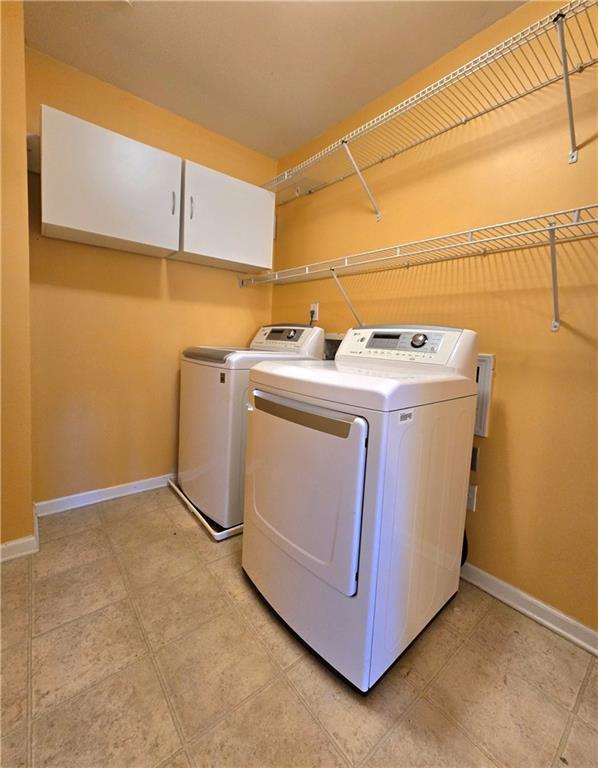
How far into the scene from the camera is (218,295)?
7.72ft

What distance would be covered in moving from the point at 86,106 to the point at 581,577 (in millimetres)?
3154

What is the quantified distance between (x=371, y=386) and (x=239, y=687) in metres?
0.99

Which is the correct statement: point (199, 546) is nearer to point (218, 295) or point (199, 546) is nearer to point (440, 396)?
point (440, 396)

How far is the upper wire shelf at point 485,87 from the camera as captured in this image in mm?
1028

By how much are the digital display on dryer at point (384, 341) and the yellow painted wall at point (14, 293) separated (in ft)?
4.95

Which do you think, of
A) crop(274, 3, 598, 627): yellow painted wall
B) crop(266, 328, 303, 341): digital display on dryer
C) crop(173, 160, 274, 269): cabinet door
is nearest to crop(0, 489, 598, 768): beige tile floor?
crop(274, 3, 598, 627): yellow painted wall

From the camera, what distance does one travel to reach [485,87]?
4.54 ft

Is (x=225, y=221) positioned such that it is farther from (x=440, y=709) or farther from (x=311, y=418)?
(x=440, y=709)

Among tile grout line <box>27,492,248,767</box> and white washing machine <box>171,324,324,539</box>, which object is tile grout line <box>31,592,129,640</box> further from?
white washing machine <box>171,324,324,539</box>

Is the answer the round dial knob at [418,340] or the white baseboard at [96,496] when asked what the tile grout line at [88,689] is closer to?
the white baseboard at [96,496]

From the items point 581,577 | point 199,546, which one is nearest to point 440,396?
point 581,577

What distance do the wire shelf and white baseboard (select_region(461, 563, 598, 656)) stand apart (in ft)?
4.49

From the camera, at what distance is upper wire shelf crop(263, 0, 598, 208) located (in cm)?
103

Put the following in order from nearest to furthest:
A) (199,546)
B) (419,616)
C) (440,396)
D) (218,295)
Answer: (440,396), (419,616), (199,546), (218,295)
